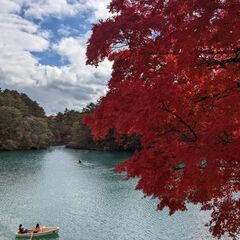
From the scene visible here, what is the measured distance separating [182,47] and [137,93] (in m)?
1.17

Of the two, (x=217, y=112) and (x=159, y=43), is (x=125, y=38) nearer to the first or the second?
(x=159, y=43)

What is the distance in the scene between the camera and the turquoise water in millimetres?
25000

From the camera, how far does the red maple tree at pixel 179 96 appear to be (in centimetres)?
662

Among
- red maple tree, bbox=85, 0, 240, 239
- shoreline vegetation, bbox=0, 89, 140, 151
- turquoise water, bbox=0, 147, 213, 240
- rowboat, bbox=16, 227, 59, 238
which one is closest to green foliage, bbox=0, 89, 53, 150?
shoreline vegetation, bbox=0, 89, 140, 151

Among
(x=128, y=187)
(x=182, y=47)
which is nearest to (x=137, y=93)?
(x=182, y=47)

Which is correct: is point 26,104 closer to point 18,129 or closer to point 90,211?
point 18,129

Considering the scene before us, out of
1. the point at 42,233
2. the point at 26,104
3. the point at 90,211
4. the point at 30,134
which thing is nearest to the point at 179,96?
the point at 42,233

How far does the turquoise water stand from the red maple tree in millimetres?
14146

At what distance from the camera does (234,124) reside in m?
6.89

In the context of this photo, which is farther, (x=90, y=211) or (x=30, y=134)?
(x=30, y=134)

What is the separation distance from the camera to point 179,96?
778 centimetres

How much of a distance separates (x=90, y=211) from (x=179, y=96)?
80.0 ft

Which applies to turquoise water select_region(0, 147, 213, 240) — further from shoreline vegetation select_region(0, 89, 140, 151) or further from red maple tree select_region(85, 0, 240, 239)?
shoreline vegetation select_region(0, 89, 140, 151)

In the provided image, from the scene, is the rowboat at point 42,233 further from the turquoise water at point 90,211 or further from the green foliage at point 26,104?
the green foliage at point 26,104
